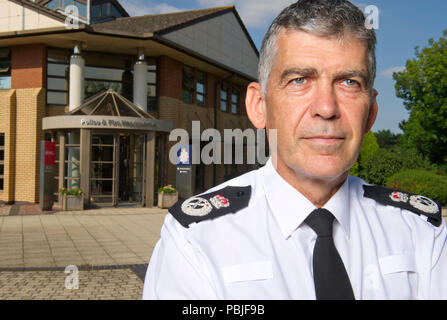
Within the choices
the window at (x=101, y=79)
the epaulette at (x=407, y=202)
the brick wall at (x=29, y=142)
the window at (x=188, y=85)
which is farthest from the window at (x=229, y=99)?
the epaulette at (x=407, y=202)

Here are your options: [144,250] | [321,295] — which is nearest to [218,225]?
[321,295]

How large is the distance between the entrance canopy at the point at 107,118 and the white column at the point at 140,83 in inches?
52.3

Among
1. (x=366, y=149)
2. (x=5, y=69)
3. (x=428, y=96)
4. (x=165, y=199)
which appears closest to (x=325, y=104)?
(x=165, y=199)

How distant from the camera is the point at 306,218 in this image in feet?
5.41

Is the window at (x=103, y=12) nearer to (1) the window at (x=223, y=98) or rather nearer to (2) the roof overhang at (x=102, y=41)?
(2) the roof overhang at (x=102, y=41)

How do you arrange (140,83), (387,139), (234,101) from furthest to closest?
(387,139), (234,101), (140,83)

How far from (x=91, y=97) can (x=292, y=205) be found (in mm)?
15890

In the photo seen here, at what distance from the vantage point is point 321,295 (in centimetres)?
146

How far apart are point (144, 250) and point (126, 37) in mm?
10233

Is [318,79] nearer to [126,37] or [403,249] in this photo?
[403,249]

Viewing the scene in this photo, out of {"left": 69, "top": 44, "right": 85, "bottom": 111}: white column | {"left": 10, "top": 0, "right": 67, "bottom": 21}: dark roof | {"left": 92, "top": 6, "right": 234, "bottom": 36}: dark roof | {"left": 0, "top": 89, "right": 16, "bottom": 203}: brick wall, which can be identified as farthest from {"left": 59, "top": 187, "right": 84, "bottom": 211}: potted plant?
{"left": 92, "top": 6, "right": 234, "bottom": 36}: dark roof

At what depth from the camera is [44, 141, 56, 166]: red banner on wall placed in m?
14.0

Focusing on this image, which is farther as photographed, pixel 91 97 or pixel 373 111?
pixel 91 97

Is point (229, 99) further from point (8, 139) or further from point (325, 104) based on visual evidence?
point (325, 104)
